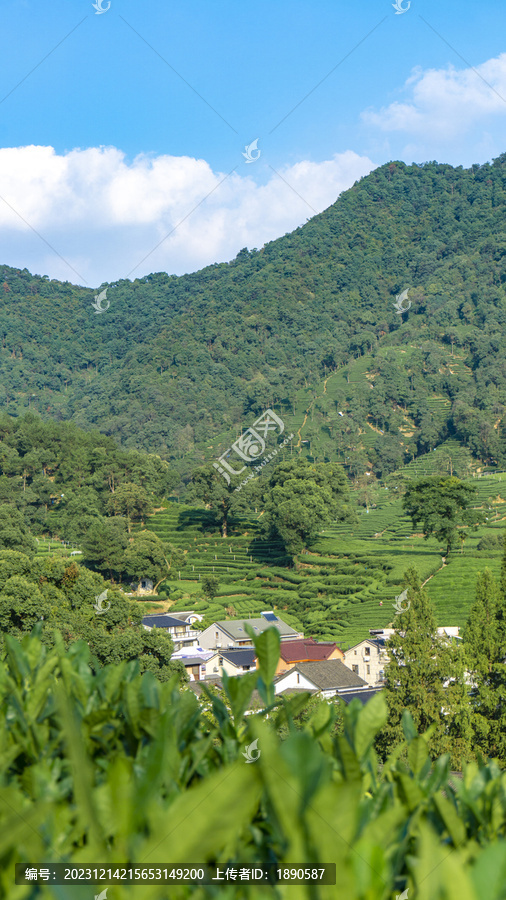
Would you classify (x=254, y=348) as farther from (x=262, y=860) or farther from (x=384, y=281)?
(x=262, y=860)

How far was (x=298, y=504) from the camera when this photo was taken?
121 ft

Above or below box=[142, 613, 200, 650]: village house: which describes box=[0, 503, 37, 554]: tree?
above

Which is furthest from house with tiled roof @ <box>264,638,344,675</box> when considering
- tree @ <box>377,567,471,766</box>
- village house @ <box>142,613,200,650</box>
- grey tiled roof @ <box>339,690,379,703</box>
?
tree @ <box>377,567,471,766</box>

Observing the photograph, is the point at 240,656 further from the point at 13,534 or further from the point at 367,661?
the point at 13,534

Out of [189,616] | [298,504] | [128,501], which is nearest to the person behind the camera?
[189,616]

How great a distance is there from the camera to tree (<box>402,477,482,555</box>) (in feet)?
112

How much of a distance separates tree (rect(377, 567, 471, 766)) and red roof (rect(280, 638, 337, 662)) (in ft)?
34.1

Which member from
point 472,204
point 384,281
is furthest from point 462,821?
point 472,204

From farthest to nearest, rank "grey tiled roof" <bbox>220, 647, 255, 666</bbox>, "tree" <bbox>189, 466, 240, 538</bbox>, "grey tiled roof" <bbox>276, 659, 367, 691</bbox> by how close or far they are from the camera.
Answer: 1. "tree" <bbox>189, 466, 240, 538</bbox>
2. "grey tiled roof" <bbox>220, 647, 255, 666</bbox>
3. "grey tiled roof" <bbox>276, 659, 367, 691</bbox>

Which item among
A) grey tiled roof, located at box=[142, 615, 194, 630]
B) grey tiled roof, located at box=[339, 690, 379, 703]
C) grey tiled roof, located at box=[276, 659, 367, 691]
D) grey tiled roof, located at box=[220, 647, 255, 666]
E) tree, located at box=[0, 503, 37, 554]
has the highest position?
tree, located at box=[0, 503, 37, 554]

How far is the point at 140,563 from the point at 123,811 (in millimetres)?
33021

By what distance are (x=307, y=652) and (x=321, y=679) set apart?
304cm

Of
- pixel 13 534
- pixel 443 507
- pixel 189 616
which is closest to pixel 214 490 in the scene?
pixel 189 616

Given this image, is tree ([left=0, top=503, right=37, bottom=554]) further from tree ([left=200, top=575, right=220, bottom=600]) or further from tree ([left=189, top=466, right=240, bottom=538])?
tree ([left=189, top=466, right=240, bottom=538])
